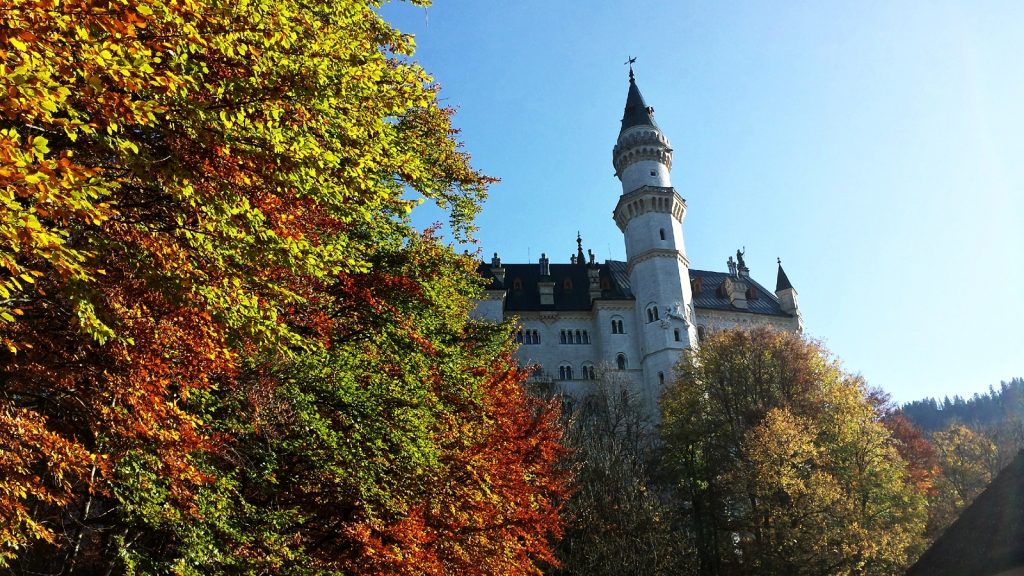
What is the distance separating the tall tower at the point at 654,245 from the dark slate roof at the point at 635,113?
10 centimetres

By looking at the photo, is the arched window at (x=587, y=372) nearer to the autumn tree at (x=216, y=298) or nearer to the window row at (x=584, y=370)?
the window row at (x=584, y=370)

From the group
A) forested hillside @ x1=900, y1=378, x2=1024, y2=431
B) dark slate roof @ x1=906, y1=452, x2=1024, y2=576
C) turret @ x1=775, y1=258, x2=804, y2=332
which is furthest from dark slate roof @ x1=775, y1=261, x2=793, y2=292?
forested hillside @ x1=900, y1=378, x2=1024, y2=431

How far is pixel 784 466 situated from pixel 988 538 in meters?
15.7

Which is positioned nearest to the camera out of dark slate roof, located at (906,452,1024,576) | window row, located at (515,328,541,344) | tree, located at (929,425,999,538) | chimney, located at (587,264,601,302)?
dark slate roof, located at (906,452,1024,576)

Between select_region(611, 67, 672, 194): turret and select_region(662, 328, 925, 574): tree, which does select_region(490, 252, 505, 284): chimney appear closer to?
select_region(611, 67, 672, 194): turret

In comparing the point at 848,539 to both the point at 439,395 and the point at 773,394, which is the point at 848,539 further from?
the point at 439,395

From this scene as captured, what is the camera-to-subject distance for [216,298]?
7.46m

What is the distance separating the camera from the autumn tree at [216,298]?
6.13m

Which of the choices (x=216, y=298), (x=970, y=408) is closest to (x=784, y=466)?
(x=216, y=298)

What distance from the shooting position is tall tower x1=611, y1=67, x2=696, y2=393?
5681 cm

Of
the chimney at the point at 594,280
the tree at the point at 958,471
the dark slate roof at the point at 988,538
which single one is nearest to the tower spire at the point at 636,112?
the chimney at the point at 594,280

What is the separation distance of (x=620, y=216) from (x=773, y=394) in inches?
1081

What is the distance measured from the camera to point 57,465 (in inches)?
279

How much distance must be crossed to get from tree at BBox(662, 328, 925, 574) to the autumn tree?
16.5 meters
